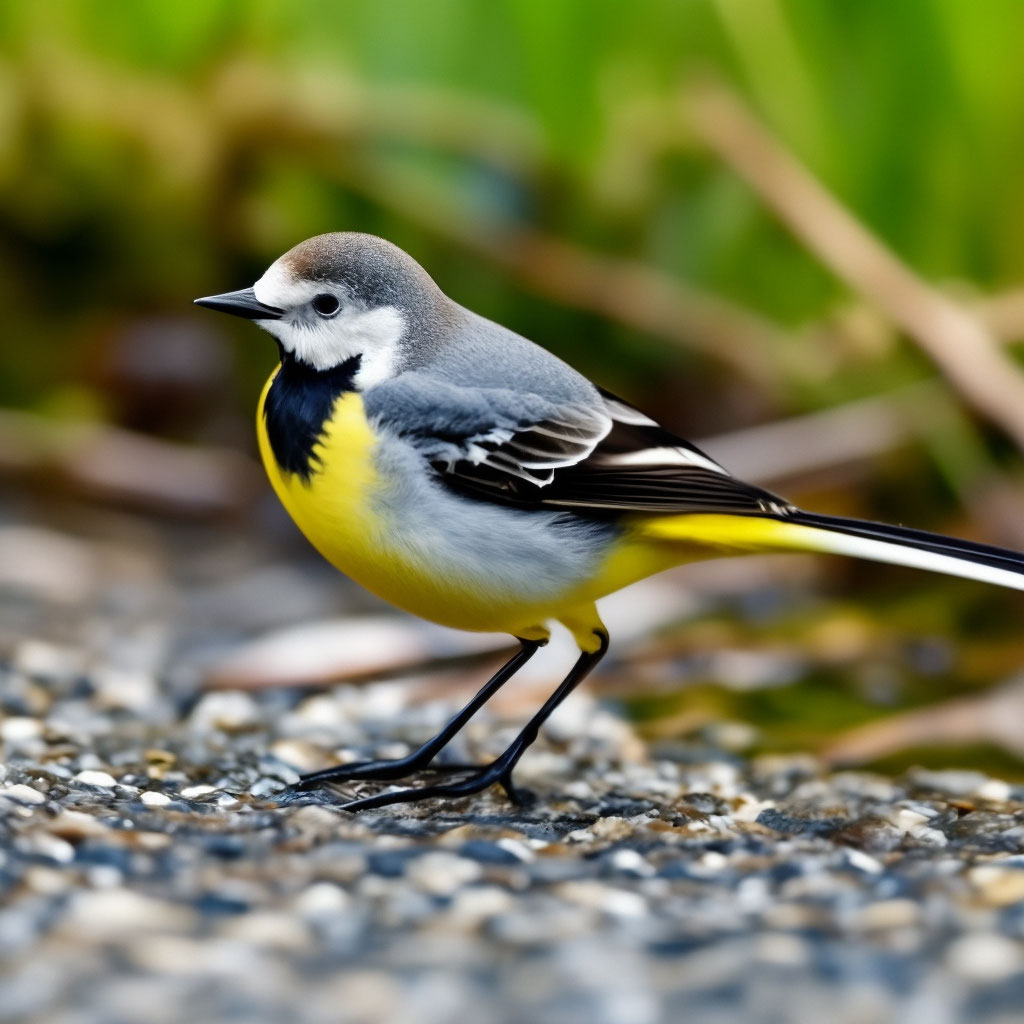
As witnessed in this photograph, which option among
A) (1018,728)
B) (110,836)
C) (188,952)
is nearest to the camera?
(188,952)

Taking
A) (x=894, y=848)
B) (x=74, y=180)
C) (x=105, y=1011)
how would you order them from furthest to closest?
(x=74, y=180) < (x=894, y=848) < (x=105, y=1011)

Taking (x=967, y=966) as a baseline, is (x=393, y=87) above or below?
above

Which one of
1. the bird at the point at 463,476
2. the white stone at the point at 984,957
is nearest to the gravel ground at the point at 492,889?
the white stone at the point at 984,957

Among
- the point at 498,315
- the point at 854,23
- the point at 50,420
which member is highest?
the point at 854,23

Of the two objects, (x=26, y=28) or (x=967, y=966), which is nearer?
(x=967, y=966)

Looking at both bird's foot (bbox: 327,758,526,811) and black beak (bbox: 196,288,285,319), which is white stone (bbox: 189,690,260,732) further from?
black beak (bbox: 196,288,285,319)

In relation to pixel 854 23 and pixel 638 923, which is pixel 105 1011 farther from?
pixel 854 23

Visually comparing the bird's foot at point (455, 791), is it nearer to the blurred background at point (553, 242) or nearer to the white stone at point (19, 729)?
the white stone at point (19, 729)


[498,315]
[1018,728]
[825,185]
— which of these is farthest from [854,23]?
[1018,728]
